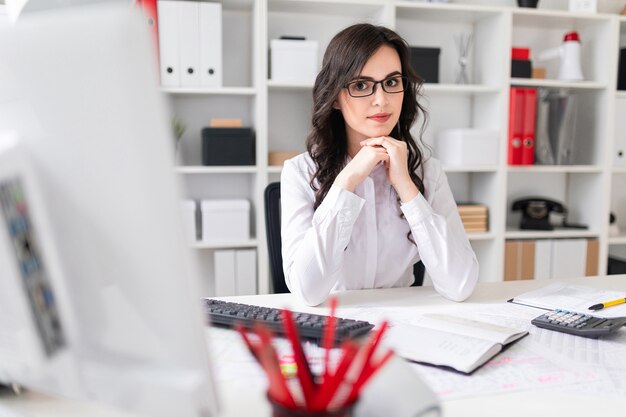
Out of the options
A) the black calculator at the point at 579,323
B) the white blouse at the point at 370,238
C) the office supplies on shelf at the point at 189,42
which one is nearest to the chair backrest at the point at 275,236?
the white blouse at the point at 370,238

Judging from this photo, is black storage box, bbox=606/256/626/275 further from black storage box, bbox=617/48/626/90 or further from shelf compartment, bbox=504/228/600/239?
black storage box, bbox=617/48/626/90

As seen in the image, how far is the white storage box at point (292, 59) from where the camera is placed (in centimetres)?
268

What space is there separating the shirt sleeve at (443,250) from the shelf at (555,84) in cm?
163

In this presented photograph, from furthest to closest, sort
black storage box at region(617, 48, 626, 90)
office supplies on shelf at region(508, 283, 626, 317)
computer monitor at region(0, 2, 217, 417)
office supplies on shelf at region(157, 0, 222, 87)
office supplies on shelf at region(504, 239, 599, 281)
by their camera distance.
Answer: black storage box at region(617, 48, 626, 90)
office supplies on shelf at region(504, 239, 599, 281)
office supplies on shelf at region(157, 0, 222, 87)
office supplies on shelf at region(508, 283, 626, 317)
computer monitor at region(0, 2, 217, 417)

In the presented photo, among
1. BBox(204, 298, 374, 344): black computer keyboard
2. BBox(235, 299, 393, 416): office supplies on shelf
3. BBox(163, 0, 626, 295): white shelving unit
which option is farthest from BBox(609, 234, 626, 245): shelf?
BBox(235, 299, 393, 416): office supplies on shelf

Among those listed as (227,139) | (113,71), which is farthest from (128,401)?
(227,139)

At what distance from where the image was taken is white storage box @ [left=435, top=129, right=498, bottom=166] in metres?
2.88

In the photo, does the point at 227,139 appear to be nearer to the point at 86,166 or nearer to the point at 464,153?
the point at 464,153

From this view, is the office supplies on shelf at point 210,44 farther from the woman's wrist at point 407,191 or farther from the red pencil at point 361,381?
the red pencil at point 361,381

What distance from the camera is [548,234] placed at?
9.87 ft

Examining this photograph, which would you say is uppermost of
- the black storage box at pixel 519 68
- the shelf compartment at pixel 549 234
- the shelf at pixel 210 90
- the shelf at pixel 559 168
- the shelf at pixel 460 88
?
the black storage box at pixel 519 68

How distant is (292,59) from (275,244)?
49.5 inches

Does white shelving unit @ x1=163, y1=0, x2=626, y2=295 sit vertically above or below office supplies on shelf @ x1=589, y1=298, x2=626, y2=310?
above

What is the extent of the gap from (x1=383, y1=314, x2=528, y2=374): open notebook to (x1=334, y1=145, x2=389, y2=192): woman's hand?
18.2 inches
